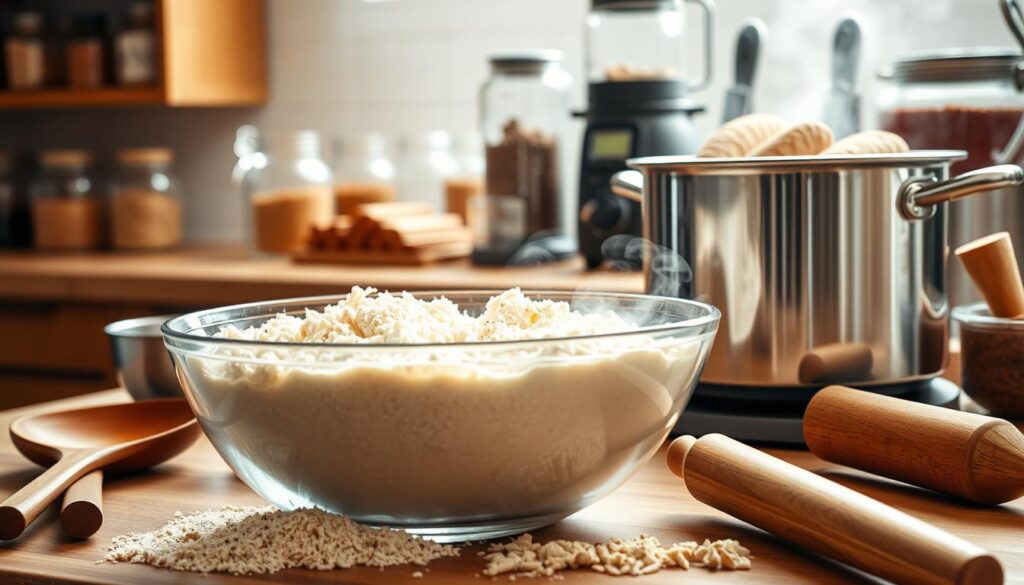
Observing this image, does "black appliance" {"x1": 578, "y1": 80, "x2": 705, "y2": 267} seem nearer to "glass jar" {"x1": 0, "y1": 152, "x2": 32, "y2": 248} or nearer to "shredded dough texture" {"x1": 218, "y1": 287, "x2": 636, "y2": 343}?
"shredded dough texture" {"x1": 218, "y1": 287, "x2": 636, "y2": 343}

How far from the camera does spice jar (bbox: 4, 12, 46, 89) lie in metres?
2.79

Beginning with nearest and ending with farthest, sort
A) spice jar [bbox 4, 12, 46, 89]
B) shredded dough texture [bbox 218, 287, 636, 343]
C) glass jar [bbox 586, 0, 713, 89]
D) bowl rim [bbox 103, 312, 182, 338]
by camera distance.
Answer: shredded dough texture [bbox 218, 287, 636, 343], bowl rim [bbox 103, 312, 182, 338], glass jar [bbox 586, 0, 713, 89], spice jar [bbox 4, 12, 46, 89]

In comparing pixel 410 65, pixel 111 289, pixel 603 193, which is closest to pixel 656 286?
pixel 603 193

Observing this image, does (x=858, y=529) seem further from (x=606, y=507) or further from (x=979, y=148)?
(x=979, y=148)

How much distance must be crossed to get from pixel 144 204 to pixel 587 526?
2.18 meters

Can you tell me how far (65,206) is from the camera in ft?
8.95

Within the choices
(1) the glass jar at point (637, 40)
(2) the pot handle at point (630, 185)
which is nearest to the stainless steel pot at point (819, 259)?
(2) the pot handle at point (630, 185)

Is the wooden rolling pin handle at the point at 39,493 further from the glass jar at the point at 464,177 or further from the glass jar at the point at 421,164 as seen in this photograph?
the glass jar at the point at 421,164

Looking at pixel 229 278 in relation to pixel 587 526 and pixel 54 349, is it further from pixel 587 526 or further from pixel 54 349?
pixel 587 526

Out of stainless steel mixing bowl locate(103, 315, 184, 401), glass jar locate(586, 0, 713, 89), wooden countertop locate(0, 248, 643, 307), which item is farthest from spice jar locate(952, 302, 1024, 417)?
glass jar locate(586, 0, 713, 89)

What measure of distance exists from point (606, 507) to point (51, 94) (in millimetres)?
2329

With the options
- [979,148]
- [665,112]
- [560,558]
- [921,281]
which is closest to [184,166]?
[665,112]

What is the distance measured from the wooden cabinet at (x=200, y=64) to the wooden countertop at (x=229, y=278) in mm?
369

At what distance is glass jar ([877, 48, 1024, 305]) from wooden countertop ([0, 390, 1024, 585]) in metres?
0.74
